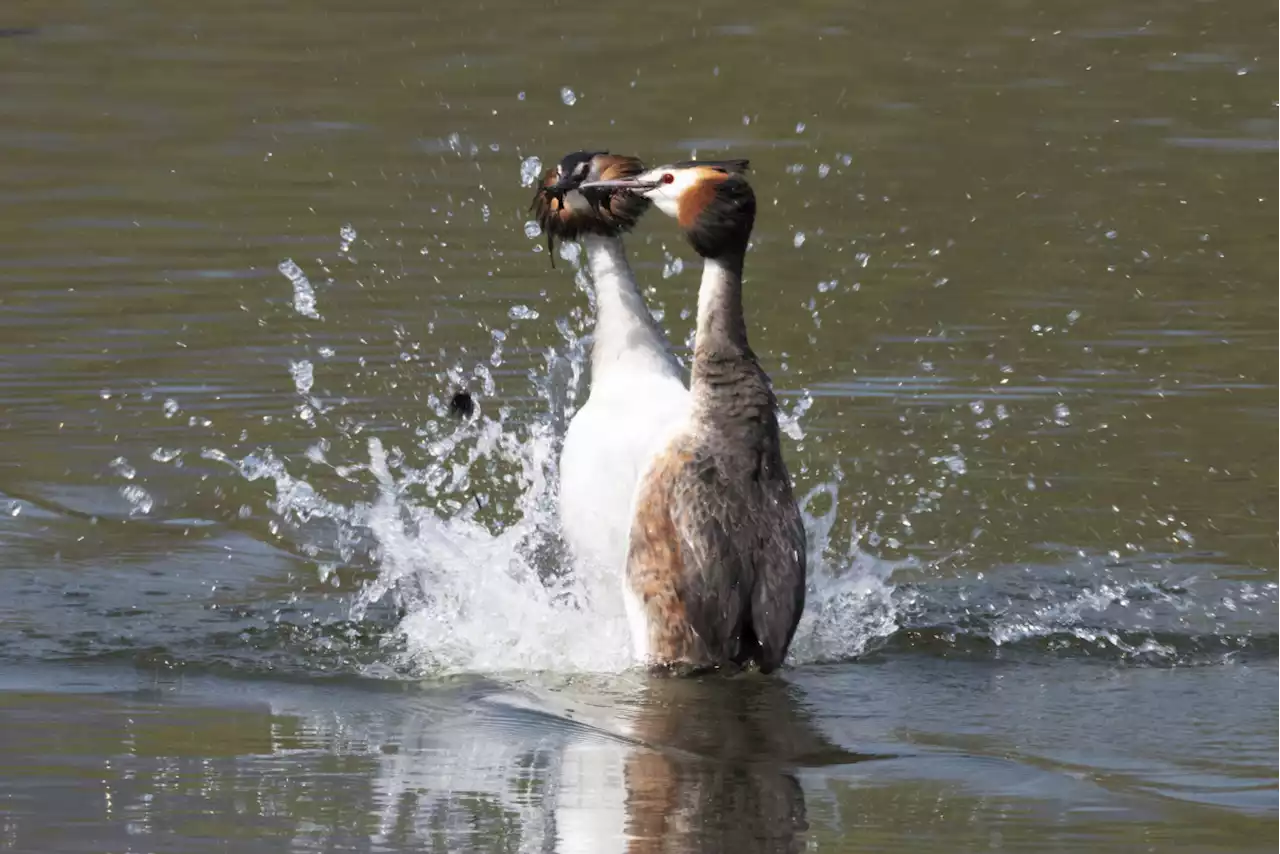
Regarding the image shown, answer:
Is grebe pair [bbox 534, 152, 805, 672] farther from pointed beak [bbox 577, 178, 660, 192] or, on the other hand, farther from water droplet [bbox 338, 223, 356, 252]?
water droplet [bbox 338, 223, 356, 252]

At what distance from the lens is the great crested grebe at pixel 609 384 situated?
8.08 metres

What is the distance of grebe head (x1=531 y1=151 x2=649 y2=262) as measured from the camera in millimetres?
8453

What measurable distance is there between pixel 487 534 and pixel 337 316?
3.44 m

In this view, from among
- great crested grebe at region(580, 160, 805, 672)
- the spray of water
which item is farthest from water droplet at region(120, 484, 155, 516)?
great crested grebe at region(580, 160, 805, 672)

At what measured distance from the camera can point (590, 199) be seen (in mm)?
8578

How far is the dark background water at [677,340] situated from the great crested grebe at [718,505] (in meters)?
0.20

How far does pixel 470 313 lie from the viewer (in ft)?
38.9

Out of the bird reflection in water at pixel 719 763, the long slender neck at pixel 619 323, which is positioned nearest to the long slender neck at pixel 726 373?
the long slender neck at pixel 619 323

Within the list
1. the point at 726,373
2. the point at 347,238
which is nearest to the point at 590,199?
the point at 726,373

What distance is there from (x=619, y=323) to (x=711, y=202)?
85cm

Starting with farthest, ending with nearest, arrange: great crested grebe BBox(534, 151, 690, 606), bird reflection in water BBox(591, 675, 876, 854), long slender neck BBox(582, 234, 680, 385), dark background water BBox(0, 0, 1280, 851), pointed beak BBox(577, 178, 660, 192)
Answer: long slender neck BBox(582, 234, 680, 385) < great crested grebe BBox(534, 151, 690, 606) < pointed beak BBox(577, 178, 660, 192) < dark background water BBox(0, 0, 1280, 851) < bird reflection in water BBox(591, 675, 876, 854)

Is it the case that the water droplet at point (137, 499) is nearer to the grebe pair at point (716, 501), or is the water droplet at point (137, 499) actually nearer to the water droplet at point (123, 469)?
the water droplet at point (123, 469)

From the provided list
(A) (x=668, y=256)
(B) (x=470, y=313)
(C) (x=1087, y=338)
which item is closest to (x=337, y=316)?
(B) (x=470, y=313)

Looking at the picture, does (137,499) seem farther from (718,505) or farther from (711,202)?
(711,202)
